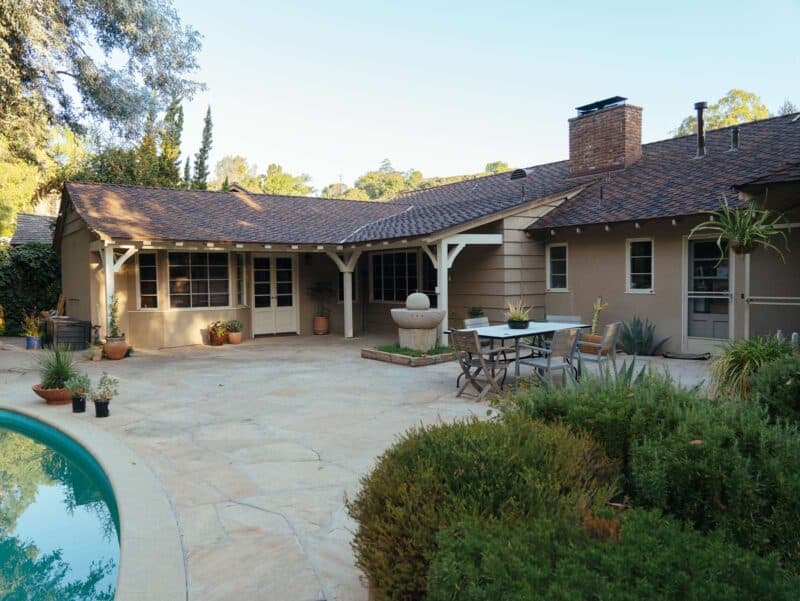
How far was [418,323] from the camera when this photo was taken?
34.5ft

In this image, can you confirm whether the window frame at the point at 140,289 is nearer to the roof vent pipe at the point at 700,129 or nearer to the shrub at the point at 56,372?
the shrub at the point at 56,372

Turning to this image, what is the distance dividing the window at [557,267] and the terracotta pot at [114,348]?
29.2 feet

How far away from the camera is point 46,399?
24.4 ft

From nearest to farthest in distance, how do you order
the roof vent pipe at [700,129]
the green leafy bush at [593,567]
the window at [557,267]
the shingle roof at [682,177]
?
the green leafy bush at [593,567] < the shingle roof at [682,177] < the roof vent pipe at [700,129] < the window at [557,267]

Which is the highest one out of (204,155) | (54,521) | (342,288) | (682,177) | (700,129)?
(204,155)

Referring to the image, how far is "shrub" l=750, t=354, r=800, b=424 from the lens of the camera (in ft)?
12.4

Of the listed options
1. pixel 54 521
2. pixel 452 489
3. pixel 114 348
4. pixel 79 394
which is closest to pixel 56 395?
pixel 79 394

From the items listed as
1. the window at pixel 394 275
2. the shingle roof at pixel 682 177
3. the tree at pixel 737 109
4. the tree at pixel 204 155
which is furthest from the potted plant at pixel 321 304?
the tree at pixel 737 109

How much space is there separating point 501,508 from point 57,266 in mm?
18860

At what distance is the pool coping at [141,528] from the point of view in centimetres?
285

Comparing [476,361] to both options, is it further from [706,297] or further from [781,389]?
[706,297]

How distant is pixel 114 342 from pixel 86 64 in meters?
6.00

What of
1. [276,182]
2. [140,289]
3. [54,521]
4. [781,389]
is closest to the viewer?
[781,389]

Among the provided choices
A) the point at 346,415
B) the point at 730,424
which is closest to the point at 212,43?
the point at 346,415
